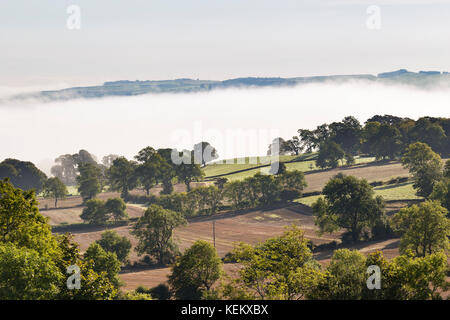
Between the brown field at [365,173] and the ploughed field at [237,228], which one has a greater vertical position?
the brown field at [365,173]

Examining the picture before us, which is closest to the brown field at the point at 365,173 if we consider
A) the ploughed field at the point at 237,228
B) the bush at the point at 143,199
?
the ploughed field at the point at 237,228

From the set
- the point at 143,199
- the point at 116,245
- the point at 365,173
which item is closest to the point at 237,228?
the point at 116,245

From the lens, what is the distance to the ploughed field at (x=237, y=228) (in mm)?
94331

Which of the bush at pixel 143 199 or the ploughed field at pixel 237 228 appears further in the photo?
the bush at pixel 143 199

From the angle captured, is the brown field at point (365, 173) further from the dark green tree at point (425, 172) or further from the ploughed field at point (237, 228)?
the dark green tree at point (425, 172)

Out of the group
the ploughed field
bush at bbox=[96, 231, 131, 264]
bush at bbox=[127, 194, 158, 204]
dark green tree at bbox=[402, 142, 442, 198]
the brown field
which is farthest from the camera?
bush at bbox=[127, 194, 158, 204]

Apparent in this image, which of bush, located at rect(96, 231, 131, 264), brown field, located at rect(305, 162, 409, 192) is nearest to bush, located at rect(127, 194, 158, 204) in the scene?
brown field, located at rect(305, 162, 409, 192)

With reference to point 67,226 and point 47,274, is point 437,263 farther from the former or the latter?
point 67,226

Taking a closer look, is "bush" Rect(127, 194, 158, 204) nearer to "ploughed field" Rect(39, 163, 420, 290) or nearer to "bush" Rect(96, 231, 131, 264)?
"ploughed field" Rect(39, 163, 420, 290)

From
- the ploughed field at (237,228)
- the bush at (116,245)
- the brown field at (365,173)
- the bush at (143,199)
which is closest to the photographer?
the ploughed field at (237,228)

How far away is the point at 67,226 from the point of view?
14938cm

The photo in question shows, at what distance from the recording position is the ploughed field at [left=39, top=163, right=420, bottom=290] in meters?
94.3

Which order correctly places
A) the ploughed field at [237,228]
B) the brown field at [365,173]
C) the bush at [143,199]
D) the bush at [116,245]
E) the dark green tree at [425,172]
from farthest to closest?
the bush at [143,199] < the brown field at [365,173] < the dark green tree at [425,172] < the bush at [116,245] < the ploughed field at [237,228]
